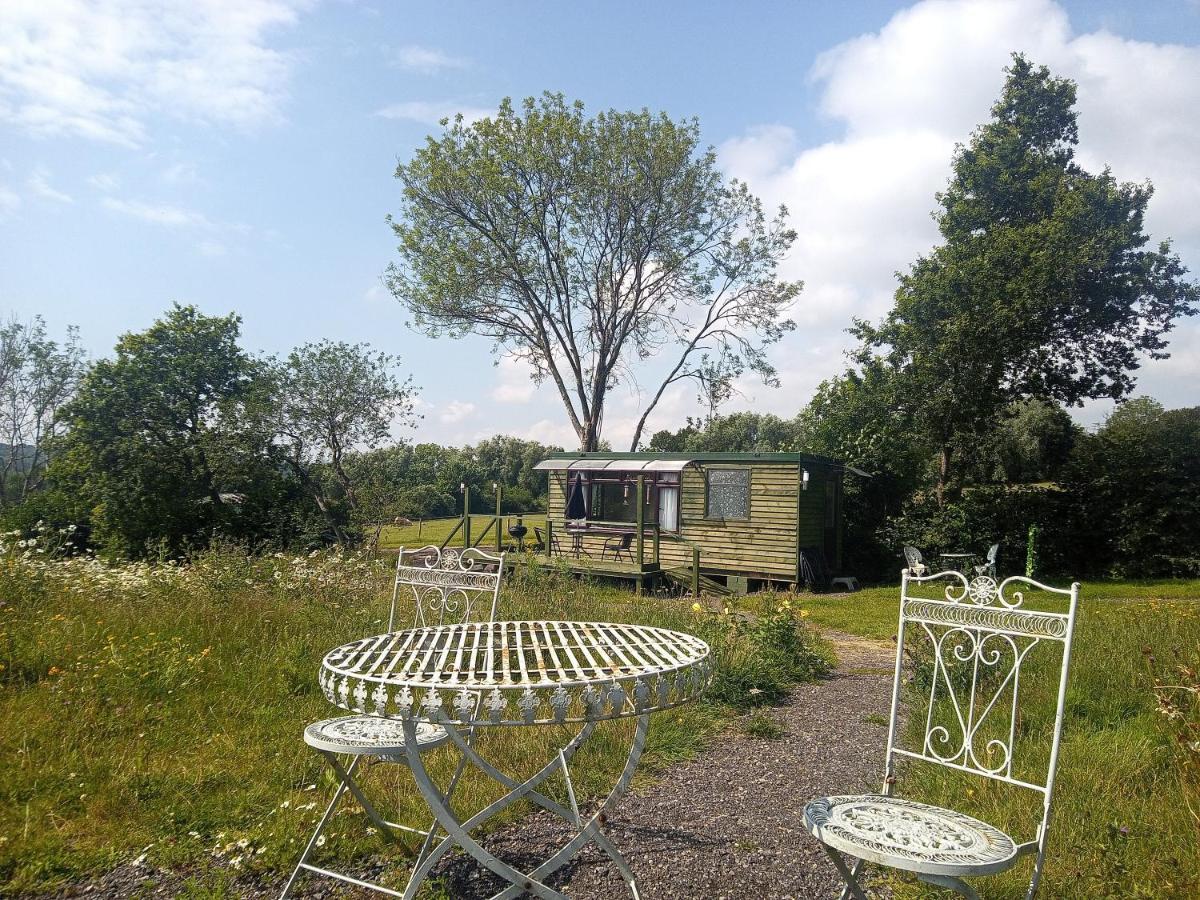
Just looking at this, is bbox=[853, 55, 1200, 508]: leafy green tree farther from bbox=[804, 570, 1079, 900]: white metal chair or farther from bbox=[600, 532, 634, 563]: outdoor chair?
bbox=[804, 570, 1079, 900]: white metal chair

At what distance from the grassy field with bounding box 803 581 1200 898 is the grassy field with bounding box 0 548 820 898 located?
1.59 m

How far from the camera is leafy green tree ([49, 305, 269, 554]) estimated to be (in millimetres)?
14102

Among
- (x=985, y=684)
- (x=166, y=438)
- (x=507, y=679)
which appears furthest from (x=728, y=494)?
(x=507, y=679)

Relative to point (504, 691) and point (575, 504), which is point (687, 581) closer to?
point (575, 504)

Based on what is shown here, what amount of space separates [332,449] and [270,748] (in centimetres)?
1332

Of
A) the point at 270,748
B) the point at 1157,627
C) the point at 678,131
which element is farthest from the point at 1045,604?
the point at 678,131

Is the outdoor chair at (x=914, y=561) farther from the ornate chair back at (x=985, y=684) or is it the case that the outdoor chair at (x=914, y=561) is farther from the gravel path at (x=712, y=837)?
the gravel path at (x=712, y=837)

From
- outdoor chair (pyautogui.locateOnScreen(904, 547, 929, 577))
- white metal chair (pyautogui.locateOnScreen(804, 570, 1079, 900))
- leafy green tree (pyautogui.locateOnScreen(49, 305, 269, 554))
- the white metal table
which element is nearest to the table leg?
the white metal table

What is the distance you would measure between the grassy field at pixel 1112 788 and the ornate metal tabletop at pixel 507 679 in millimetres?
1238

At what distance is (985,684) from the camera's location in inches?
189

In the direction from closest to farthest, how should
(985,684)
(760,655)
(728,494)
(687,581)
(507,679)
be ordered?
1. (507,679)
2. (985,684)
3. (760,655)
4. (687,581)
5. (728,494)

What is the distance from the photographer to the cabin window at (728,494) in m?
14.2

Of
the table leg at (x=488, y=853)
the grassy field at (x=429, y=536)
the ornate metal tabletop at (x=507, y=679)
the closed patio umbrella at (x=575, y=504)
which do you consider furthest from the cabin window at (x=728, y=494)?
the table leg at (x=488, y=853)

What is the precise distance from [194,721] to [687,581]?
34.5 ft
